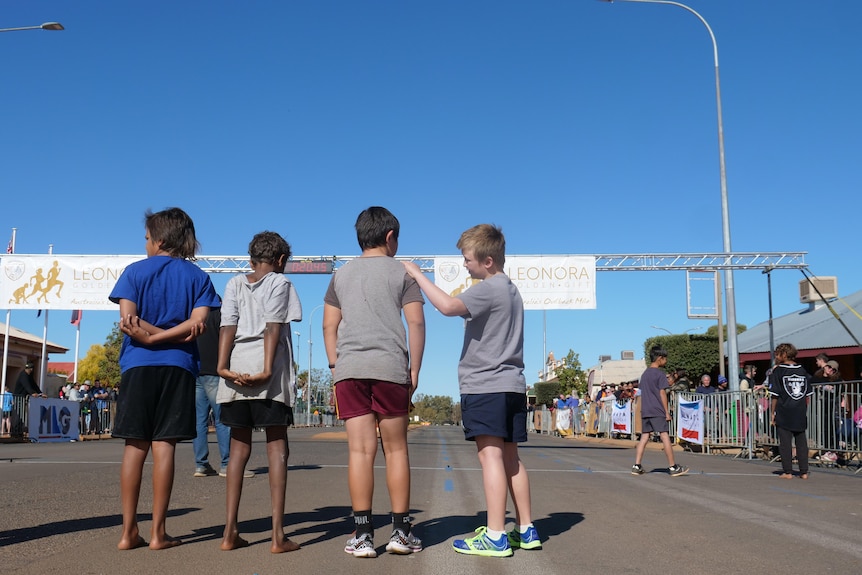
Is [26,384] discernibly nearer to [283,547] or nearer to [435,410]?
[283,547]

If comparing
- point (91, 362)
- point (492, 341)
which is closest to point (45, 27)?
point (492, 341)

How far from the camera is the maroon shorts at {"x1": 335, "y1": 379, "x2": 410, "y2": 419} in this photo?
14.9 feet

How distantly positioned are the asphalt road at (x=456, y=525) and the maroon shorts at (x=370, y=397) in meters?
0.78

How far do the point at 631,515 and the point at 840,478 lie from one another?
6.36 metres

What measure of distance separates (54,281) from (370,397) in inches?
944

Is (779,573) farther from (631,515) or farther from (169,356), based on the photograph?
(169,356)

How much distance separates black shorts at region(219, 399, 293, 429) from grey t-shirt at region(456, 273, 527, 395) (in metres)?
1.04

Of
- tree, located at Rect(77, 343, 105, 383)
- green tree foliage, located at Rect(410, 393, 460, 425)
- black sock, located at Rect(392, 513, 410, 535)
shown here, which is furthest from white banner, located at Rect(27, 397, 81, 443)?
green tree foliage, located at Rect(410, 393, 460, 425)

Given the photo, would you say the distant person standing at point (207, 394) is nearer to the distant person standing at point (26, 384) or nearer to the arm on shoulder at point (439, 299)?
the arm on shoulder at point (439, 299)

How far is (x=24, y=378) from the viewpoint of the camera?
65.9ft

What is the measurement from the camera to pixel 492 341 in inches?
188

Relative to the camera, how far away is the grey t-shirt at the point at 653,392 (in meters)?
11.8

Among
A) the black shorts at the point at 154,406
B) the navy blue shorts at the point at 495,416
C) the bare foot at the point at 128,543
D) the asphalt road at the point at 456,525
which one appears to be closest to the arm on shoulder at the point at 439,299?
the navy blue shorts at the point at 495,416

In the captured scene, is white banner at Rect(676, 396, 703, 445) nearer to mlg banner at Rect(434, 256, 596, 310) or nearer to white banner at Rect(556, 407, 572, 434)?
mlg banner at Rect(434, 256, 596, 310)
